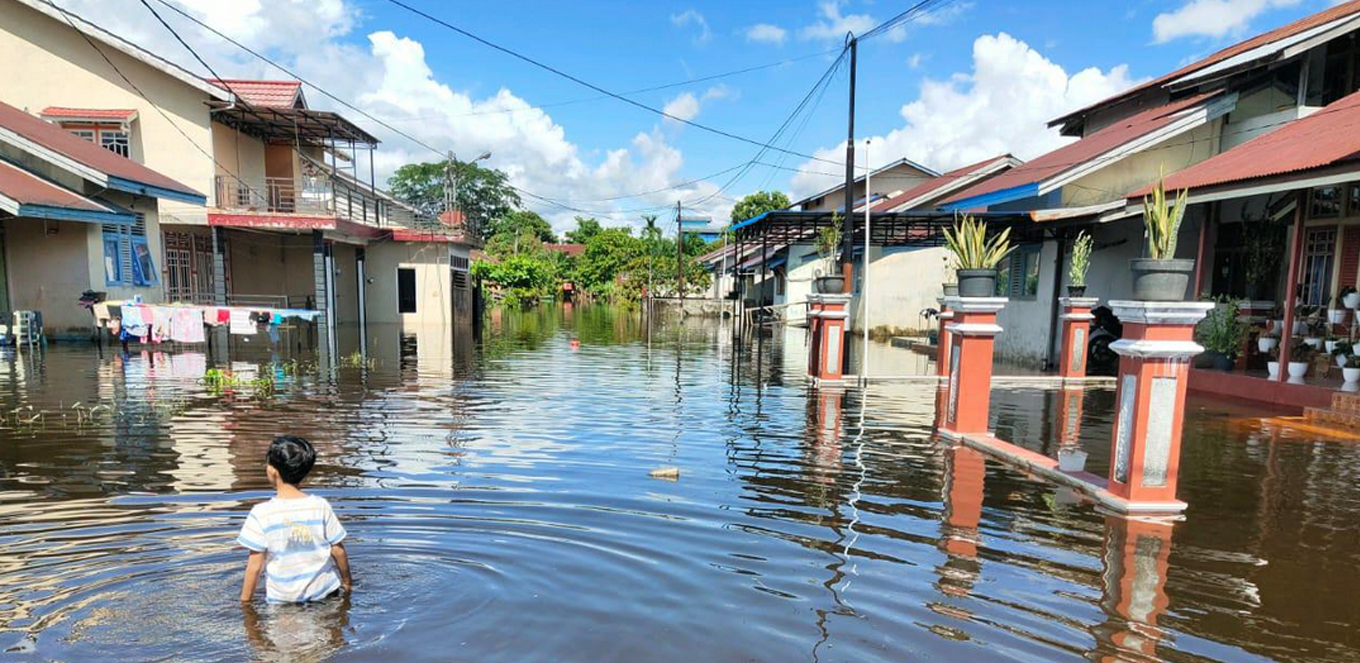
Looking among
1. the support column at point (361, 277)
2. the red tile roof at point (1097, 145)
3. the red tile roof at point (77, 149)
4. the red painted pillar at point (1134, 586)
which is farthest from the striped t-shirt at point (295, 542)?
the support column at point (361, 277)

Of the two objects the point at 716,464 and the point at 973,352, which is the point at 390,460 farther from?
the point at 973,352

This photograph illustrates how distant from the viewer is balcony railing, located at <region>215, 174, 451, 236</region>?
22181mm

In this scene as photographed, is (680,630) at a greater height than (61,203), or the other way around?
(61,203)

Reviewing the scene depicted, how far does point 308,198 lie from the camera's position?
2502 centimetres

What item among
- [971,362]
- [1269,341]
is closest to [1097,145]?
[1269,341]

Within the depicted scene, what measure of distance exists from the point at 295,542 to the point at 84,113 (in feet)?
74.2

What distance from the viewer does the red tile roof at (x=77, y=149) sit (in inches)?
638

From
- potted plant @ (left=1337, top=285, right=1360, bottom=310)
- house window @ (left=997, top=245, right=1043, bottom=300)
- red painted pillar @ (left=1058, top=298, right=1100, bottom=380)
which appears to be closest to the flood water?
potted plant @ (left=1337, top=285, right=1360, bottom=310)

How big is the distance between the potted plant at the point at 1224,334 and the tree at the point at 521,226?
198ft

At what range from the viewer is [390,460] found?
24.9ft

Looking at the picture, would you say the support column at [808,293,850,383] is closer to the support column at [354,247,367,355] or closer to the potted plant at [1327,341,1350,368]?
the potted plant at [1327,341,1350,368]

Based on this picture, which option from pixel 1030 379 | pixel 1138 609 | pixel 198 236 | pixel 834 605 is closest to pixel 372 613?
pixel 834 605

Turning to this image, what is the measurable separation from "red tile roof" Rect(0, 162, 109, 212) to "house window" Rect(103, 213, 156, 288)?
1.54m

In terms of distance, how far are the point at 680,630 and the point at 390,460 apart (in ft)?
15.7
